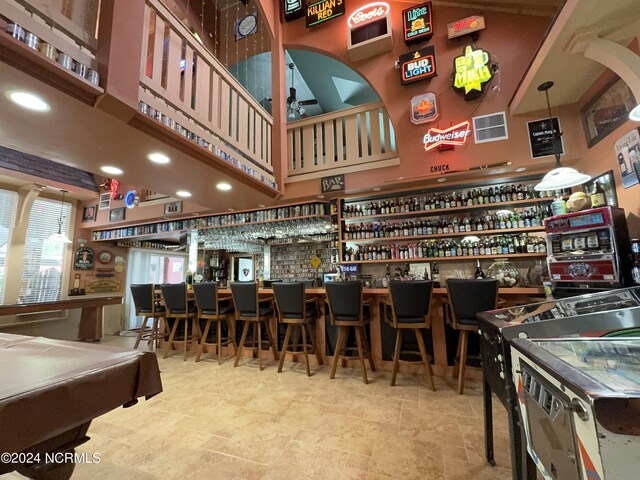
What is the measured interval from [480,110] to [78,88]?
428cm

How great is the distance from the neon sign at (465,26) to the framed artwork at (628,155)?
7.85 ft

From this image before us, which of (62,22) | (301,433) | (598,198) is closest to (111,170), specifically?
(62,22)

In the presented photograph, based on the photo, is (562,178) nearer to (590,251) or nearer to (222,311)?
(590,251)

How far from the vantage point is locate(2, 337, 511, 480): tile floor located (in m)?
1.68

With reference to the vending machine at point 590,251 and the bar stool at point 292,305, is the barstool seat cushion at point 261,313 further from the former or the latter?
the vending machine at point 590,251

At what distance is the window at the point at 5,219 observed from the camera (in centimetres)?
511

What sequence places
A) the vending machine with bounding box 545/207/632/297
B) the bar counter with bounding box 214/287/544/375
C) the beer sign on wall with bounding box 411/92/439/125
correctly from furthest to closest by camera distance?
the beer sign on wall with bounding box 411/92/439/125
the bar counter with bounding box 214/287/544/375
the vending machine with bounding box 545/207/632/297

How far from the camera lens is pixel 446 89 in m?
3.94

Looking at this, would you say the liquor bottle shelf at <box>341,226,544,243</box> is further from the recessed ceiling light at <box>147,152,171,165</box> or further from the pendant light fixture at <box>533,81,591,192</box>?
the recessed ceiling light at <box>147,152,171,165</box>

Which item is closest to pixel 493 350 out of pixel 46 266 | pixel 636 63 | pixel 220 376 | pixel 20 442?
pixel 20 442

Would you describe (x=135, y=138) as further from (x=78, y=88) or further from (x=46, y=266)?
(x=46, y=266)

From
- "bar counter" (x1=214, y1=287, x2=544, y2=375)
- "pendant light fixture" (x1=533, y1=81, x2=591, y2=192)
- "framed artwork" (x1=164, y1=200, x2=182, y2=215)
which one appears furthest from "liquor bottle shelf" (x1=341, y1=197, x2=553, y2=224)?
"framed artwork" (x1=164, y1=200, x2=182, y2=215)

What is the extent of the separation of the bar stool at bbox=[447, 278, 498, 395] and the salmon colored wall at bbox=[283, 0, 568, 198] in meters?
1.82

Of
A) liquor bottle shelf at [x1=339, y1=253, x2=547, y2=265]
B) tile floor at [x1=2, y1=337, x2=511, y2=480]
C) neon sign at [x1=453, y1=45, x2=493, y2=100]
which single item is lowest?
tile floor at [x1=2, y1=337, x2=511, y2=480]
